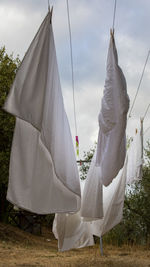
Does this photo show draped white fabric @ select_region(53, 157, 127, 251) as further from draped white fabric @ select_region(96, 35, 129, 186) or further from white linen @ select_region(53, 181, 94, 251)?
draped white fabric @ select_region(96, 35, 129, 186)

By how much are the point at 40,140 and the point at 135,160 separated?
10.0 feet

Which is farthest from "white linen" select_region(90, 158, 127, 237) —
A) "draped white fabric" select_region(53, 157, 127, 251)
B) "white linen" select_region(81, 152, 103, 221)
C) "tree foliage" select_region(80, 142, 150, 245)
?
"tree foliage" select_region(80, 142, 150, 245)

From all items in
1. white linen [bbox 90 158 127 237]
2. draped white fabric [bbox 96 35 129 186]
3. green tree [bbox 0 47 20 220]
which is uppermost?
green tree [bbox 0 47 20 220]

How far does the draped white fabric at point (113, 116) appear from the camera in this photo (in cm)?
325

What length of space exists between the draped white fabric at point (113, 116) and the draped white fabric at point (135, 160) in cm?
250

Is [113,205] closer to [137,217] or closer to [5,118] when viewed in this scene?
[137,217]

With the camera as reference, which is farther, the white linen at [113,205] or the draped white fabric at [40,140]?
the white linen at [113,205]

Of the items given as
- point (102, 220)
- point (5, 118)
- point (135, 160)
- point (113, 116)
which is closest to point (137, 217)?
point (135, 160)

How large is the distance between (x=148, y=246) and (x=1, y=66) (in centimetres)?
600

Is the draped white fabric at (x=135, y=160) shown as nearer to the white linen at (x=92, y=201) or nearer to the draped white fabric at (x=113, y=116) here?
the white linen at (x=92, y=201)

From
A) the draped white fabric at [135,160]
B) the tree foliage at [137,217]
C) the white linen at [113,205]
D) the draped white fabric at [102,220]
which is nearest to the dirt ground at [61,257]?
the tree foliage at [137,217]

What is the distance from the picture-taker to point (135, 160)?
19.9 feet

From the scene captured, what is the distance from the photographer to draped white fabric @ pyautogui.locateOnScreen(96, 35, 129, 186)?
325 centimetres

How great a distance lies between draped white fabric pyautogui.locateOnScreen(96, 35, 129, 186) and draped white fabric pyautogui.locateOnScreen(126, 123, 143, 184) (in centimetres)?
250
